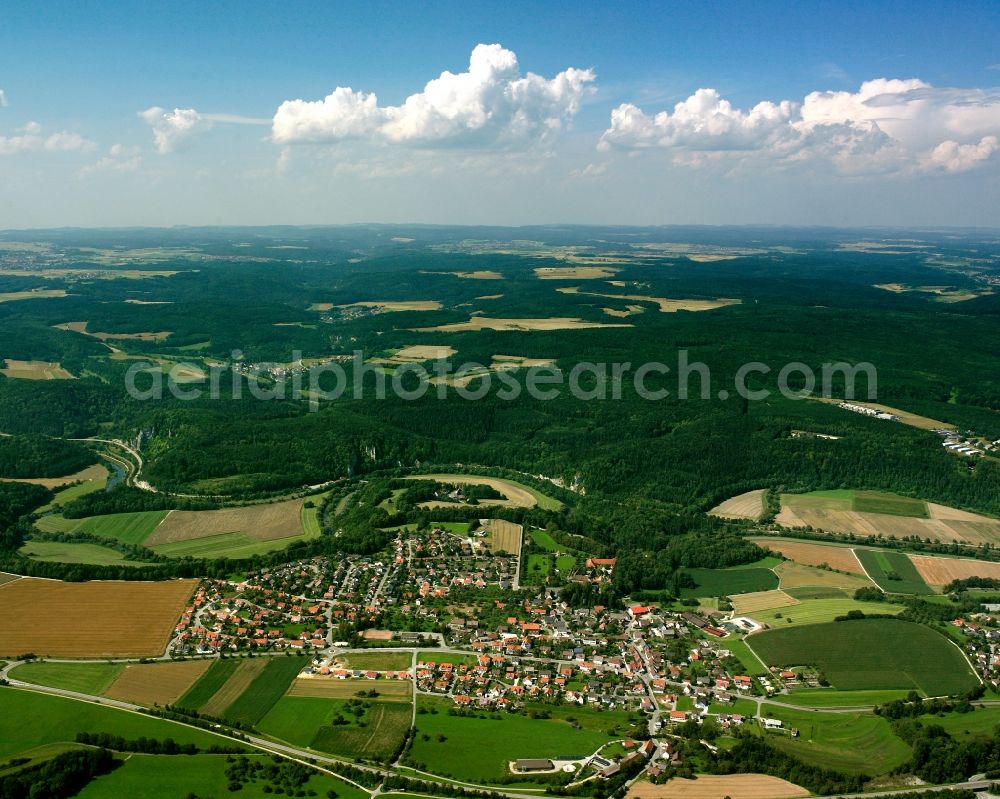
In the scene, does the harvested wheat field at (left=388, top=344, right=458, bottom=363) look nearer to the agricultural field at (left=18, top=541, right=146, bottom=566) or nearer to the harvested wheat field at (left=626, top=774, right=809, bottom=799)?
the agricultural field at (left=18, top=541, right=146, bottom=566)

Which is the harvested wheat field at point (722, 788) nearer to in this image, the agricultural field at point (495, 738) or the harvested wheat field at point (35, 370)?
the agricultural field at point (495, 738)

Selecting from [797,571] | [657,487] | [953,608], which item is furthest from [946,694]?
[657,487]

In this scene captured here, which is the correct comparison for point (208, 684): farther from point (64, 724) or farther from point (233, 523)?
point (233, 523)

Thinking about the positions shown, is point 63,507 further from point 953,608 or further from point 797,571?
point 953,608

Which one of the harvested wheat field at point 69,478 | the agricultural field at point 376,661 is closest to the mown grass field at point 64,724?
the agricultural field at point 376,661

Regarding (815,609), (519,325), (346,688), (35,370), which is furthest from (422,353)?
(346,688)

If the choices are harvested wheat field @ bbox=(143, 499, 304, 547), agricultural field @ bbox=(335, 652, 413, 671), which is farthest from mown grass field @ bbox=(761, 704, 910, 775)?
harvested wheat field @ bbox=(143, 499, 304, 547)

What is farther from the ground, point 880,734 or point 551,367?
point 551,367
